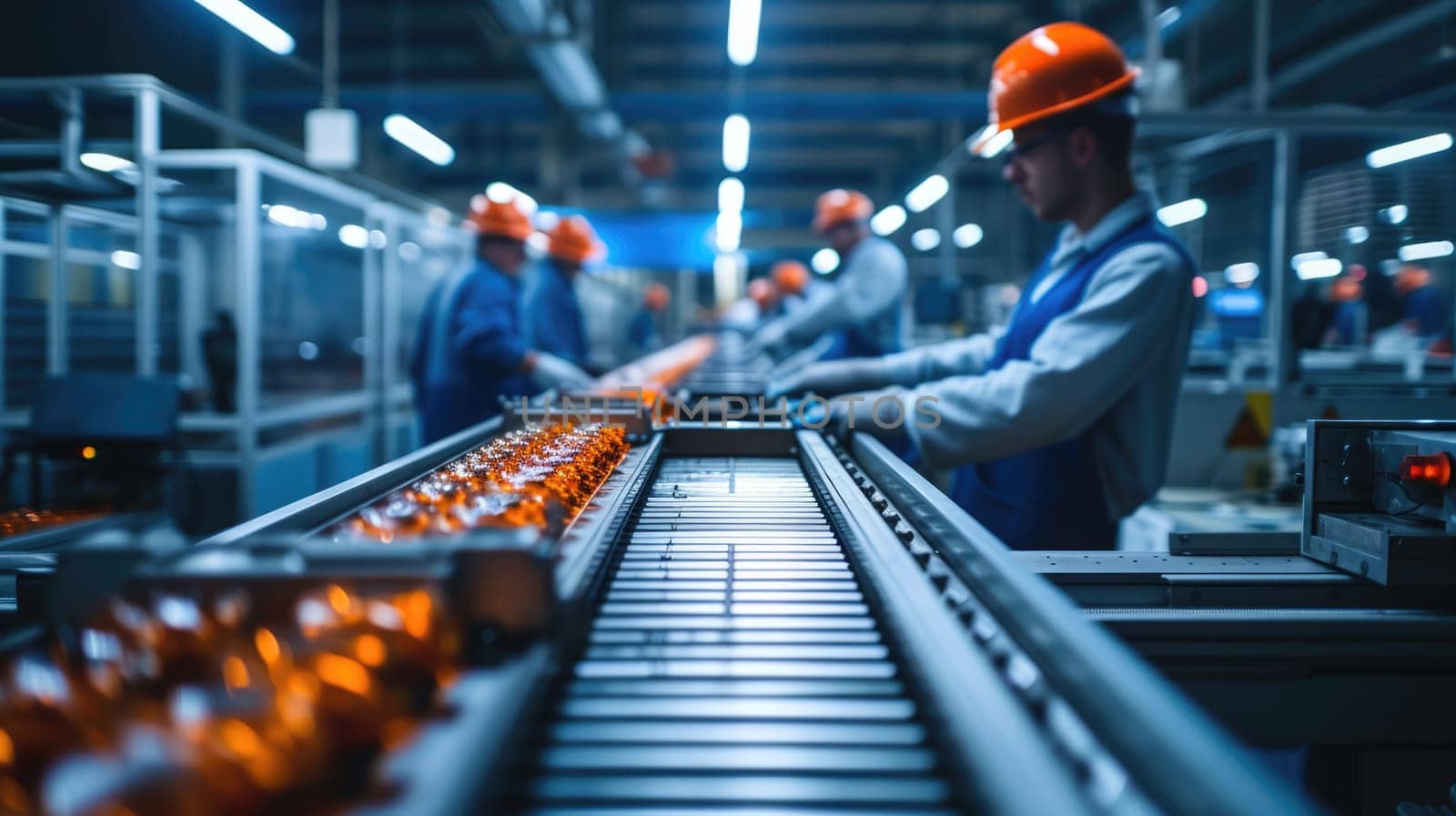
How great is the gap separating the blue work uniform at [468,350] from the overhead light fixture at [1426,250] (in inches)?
172

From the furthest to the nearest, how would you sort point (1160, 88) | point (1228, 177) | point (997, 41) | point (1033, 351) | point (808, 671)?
point (997, 41), point (1228, 177), point (1160, 88), point (1033, 351), point (808, 671)

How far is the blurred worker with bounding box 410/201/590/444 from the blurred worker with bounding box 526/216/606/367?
0.80 metres

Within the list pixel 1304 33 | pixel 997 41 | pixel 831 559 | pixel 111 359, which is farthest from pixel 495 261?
pixel 997 41

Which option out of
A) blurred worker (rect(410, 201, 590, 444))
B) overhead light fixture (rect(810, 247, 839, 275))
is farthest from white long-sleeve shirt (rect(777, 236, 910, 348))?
overhead light fixture (rect(810, 247, 839, 275))

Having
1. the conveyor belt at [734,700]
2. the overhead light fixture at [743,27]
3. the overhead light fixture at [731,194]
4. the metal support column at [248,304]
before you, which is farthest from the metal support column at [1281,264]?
the overhead light fixture at [731,194]

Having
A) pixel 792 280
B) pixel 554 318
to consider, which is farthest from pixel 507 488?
pixel 792 280

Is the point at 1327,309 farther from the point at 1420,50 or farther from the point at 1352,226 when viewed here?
the point at 1420,50

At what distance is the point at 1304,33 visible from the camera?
28.1 feet

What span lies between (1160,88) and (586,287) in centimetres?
1089

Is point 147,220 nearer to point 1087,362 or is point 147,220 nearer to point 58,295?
point 58,295

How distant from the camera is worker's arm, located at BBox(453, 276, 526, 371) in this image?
4.63m

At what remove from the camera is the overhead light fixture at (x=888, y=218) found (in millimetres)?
14969

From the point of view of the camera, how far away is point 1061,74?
234 centimetres

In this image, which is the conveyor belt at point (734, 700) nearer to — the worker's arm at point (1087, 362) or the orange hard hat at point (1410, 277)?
the worker's arm at point (1087, 362)
